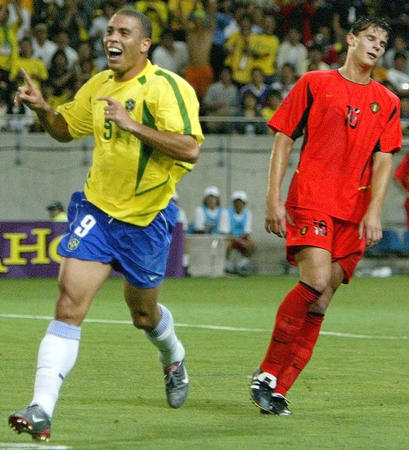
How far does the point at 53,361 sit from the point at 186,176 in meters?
15.7

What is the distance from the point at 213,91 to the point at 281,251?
120 inches

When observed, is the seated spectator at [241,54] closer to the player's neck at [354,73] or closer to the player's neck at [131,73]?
the player's neck at [354,73]

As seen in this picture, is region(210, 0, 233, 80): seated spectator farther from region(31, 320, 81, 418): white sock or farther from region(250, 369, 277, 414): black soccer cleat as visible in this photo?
region(31, 320, 81, 418): white sock

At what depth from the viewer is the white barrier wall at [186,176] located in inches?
830

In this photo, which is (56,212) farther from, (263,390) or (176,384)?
(263,390)

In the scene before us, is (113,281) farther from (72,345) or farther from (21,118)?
(72,345)

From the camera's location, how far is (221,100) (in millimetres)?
21875

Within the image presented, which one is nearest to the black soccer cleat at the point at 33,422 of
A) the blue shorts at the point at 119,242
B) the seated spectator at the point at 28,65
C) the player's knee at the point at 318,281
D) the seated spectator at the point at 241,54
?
the blue shorts at the point at 119,242

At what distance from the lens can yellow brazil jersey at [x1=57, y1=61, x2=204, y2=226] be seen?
6.61 metres

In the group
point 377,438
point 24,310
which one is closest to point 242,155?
point 24,310

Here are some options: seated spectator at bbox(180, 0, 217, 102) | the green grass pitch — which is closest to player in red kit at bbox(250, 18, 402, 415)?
the green grass pitch

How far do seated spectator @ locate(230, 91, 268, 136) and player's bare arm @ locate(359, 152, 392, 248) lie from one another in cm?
1431

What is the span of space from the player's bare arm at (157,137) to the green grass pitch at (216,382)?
1.45 m

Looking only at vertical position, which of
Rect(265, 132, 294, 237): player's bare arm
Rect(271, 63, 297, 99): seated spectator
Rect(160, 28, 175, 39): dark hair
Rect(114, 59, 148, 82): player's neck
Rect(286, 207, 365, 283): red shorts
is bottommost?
Rect(271, 63, 297, 99): seated spectator
